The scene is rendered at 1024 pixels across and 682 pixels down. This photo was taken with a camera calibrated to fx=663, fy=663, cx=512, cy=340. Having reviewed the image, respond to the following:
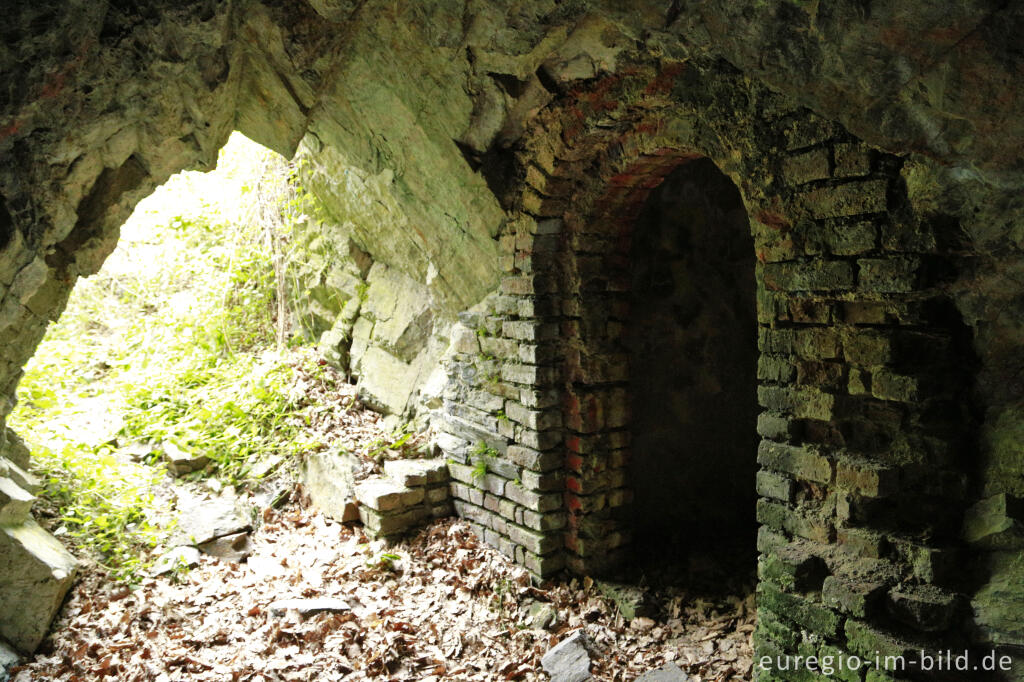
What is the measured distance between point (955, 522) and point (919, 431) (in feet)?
1.07

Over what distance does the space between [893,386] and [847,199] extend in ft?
2.20

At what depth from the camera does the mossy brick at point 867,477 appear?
231cm

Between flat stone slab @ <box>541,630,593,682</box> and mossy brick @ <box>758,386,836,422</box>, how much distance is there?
5.26 feet

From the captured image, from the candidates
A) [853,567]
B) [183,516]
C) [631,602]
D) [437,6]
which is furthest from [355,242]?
[853,567]

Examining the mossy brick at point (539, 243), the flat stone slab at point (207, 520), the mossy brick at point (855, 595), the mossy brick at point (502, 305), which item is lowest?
the flat stone slab at point (207, 520)

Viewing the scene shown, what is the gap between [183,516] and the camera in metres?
4.48

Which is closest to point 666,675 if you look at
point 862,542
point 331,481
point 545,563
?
point 545,563

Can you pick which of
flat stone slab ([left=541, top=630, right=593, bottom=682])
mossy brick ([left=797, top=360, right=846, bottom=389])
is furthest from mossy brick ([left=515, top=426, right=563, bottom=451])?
mossy brick ([left=797, top=360, right=846, bottom=389])

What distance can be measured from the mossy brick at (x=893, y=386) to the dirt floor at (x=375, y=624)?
64.3 inches

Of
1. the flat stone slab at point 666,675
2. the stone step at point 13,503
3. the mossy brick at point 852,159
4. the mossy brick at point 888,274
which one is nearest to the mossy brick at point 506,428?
the flat stone slab at point 666,675

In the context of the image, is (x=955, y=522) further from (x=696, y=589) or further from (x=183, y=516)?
(x=183, y=516)

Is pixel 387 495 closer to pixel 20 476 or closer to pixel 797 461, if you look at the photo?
pixel 20 476

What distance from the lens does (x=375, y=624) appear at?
12.1 ft

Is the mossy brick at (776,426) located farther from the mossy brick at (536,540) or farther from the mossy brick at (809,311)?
the mossy brick at (536,540)
